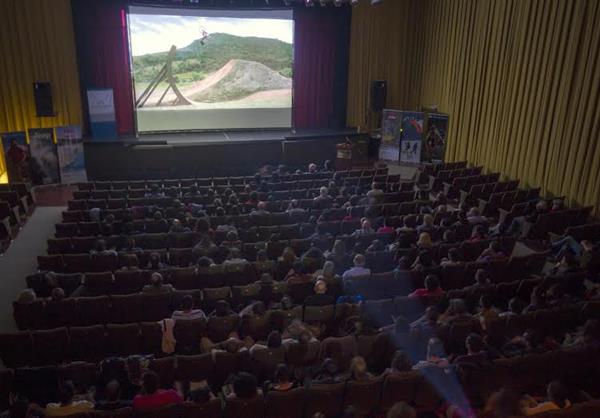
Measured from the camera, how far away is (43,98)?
585 inches

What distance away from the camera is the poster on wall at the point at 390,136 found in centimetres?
1684

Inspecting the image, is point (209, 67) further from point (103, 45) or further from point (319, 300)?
point (319, 300)

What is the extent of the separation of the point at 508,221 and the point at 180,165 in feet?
30.8

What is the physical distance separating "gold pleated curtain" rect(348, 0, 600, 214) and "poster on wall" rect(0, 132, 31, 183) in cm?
1118

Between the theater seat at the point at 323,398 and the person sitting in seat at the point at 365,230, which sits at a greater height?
the person sitting in seat at the point at 365,230

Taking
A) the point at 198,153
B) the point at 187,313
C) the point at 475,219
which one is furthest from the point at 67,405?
the point at 198,153

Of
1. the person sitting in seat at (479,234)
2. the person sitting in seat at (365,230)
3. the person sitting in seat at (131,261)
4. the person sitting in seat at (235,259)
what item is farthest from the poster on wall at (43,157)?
the person sitting in seat at (479,234)

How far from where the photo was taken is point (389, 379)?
15.5 ft

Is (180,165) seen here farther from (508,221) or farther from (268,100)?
(508,221)

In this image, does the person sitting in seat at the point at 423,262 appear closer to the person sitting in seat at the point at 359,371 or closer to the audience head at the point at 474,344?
the audience head at the point at 474,344

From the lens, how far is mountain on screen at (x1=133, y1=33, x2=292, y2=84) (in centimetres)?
1691

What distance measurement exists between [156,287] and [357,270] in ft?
8.99

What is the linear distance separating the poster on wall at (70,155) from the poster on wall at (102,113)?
2.59 meters

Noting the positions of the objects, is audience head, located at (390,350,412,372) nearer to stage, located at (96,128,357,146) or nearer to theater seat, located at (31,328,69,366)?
theater seat, located at (31,328,69,366)
